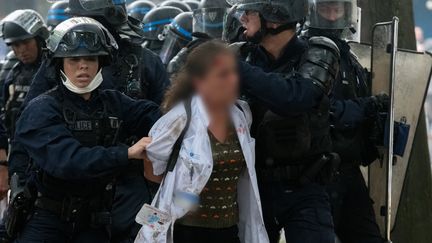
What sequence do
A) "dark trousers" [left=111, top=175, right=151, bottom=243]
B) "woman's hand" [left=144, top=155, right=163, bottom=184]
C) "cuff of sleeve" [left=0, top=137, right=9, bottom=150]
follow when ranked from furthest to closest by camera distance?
"cuff of sleeve" [left=0, top=137, right=9, bottom=150] → "dark trousers" [left=111, top=175, right=151, bottom=243] → "woman's hand" [left=144, top=155, right=163, bottom=184]

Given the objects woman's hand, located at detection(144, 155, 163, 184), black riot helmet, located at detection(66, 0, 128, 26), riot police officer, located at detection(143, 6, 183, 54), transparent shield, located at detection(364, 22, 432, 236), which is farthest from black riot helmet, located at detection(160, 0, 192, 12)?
woman's hand, located at detection(144, 155, 163, 184)

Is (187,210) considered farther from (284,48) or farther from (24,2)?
(24,2)

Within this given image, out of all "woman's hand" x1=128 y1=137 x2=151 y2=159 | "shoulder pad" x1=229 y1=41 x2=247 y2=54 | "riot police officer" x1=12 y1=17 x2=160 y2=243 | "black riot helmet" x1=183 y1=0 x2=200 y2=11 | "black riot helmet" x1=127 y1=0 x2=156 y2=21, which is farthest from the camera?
"black riot helmet" x1=183 y1=0 x2=200 y2=11

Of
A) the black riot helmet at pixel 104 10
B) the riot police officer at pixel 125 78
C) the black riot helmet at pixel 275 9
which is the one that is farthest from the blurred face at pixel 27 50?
the black riot helmet at pixel 275 9

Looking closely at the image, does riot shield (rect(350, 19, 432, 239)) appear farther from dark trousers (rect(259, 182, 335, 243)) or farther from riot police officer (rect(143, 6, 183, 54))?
riot police officer (rect(143, 6, 183, 54))

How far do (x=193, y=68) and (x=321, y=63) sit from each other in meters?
0.85

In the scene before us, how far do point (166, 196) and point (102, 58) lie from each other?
1.13 meters

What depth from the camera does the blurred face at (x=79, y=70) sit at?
501 centimetres

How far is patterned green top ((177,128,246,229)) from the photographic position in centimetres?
457

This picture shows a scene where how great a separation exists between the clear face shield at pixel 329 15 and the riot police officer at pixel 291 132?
1.27 m

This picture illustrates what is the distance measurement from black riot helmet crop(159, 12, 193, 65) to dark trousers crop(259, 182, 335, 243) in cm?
378

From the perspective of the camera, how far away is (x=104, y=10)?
22.1 ft

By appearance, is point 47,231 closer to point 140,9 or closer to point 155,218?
point 155,218

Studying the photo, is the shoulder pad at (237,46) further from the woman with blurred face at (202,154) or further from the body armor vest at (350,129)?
the body armor vest at (350,129)
